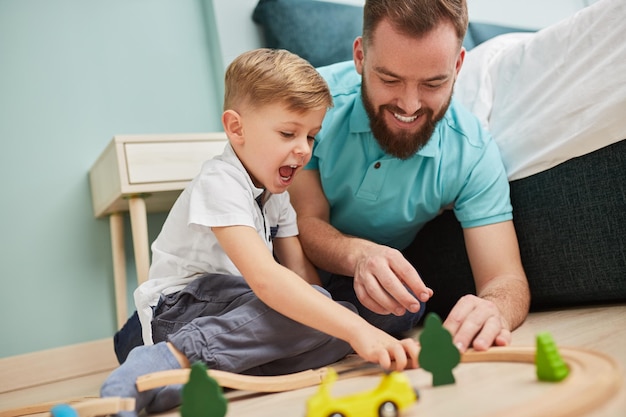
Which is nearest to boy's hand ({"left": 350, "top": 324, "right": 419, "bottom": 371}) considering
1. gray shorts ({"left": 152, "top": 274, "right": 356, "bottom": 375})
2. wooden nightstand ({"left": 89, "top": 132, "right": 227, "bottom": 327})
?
gray shorts ({"left": 152, "top": 274, "right": 356, "bottom": 375})

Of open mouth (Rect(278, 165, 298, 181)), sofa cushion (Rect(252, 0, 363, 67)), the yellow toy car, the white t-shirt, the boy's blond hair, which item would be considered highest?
sofa cushion (Rect(252, 0, 363, 67))

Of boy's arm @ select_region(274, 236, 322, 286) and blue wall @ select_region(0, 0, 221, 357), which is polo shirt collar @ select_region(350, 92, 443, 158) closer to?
boy's arm @ select_region(274, 236, 322, 286)

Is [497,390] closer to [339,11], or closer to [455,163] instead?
[455,163]

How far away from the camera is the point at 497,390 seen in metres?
0.65

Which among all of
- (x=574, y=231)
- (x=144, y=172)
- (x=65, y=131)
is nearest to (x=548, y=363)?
(x=574, y=231)

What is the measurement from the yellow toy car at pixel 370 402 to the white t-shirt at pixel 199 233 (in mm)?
375

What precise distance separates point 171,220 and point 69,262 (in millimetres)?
855

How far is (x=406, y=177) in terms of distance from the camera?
1.21 metres

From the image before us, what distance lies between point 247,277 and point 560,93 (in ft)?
2.36

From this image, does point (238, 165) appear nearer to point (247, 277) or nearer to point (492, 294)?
point (247, 277)

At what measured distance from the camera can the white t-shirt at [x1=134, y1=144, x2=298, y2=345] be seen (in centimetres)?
95

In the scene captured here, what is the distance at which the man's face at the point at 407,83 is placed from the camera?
109cm

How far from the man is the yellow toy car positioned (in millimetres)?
363

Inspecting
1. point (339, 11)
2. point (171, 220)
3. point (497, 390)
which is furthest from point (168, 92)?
point (497, 390)
